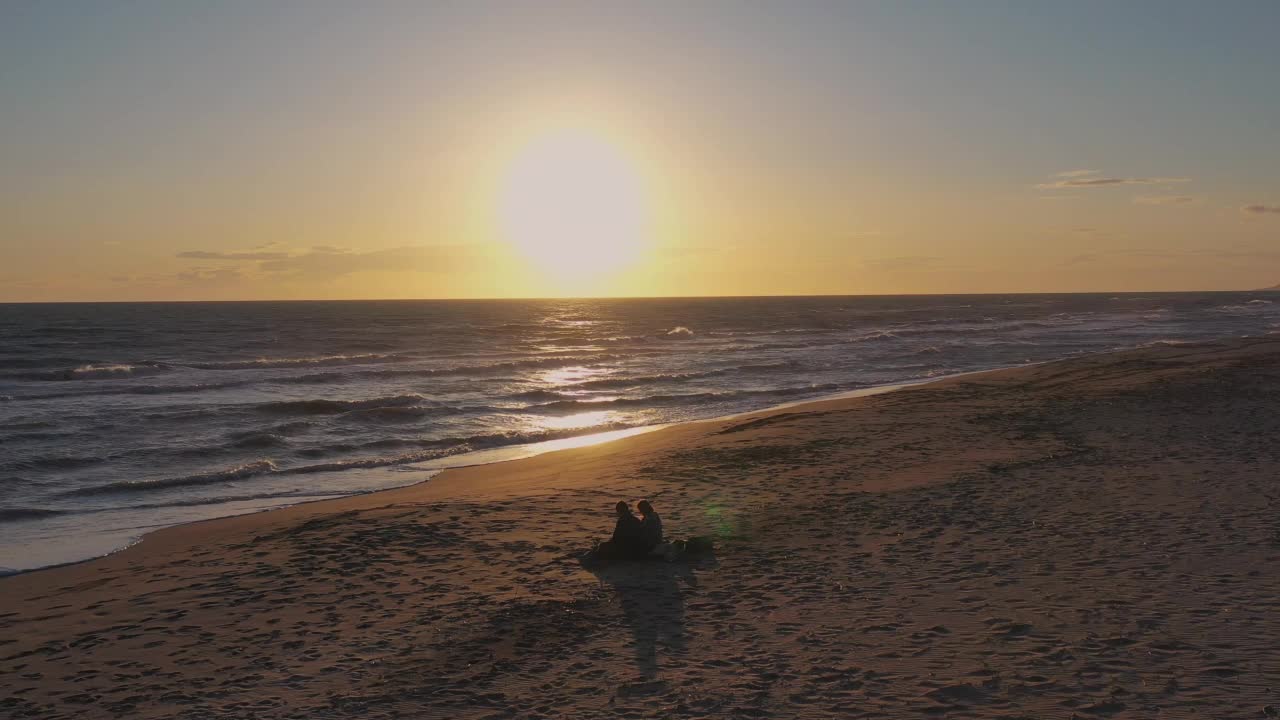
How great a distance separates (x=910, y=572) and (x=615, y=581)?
122 inches

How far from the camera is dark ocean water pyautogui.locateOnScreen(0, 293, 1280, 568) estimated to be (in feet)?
56.6

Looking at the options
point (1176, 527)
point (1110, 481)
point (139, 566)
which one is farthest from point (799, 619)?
point (139, 566)

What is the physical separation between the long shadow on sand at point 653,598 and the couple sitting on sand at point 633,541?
117 mm

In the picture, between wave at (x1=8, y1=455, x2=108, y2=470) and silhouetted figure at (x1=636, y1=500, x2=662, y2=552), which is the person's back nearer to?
silhouetted figure at (x1=636, y1=500, x2=662, y2=552)

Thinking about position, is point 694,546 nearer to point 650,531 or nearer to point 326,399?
point 650,531

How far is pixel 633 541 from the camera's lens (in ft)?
33.0

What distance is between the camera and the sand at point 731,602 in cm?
656

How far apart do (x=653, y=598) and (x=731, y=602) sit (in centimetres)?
80

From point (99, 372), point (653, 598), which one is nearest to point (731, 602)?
point (653, 598)

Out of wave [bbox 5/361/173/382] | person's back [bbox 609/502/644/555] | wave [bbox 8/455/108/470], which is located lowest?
wave [bbox 8/455/108/470]

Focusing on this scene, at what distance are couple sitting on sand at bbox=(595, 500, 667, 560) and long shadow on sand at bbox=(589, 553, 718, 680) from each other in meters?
0.12

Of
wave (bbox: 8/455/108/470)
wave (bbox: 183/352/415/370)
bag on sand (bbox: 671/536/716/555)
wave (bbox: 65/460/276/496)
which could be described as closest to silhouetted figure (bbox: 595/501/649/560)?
bag on sand (bbox: 671/536/716/555)

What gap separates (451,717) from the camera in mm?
6367

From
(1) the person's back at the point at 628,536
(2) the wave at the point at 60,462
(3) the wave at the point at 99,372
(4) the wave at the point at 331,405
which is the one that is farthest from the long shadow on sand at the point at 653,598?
(3) the wave at the point at 99,372
